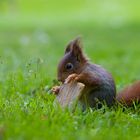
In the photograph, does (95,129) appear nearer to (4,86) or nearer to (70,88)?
(70,88)

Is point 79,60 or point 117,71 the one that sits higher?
point 79,60

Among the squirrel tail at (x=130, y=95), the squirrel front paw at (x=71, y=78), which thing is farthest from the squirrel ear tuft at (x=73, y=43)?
the squirrel tail at (x=130, y=95)

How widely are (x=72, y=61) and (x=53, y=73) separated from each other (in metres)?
2.46

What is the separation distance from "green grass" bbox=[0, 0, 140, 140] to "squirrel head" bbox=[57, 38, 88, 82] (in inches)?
7.1

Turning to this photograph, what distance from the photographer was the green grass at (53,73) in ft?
11.9

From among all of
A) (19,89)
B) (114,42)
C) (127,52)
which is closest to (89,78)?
(19,89)

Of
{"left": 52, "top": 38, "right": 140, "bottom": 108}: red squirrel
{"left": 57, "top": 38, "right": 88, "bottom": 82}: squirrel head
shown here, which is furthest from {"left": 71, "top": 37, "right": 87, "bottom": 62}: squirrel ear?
{"left": 52, "top": 38, "right": 140, "bottom": 108}: red squirrel

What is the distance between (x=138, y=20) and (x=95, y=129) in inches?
449

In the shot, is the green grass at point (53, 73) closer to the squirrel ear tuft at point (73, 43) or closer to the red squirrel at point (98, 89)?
the red squirrel at point (98, 89)

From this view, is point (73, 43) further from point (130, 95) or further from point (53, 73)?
point (53, 73)

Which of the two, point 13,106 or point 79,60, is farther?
point 79,60

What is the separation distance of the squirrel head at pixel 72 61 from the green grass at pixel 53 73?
18 cm

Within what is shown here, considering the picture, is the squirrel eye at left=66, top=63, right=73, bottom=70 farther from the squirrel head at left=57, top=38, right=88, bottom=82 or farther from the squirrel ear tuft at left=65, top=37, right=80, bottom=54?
the squirrel ear tuft at left=65, top=37, right=80, bottom=54

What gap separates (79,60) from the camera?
4.94m
